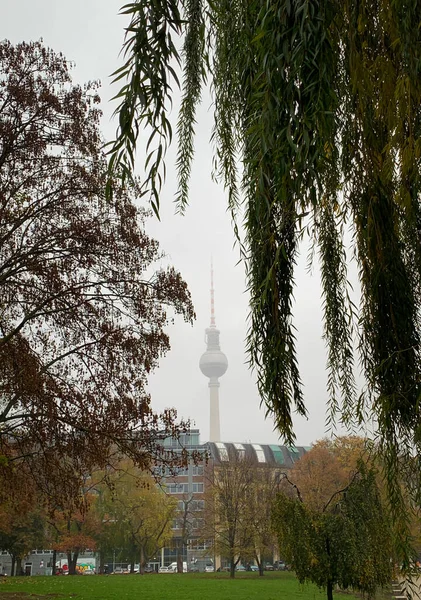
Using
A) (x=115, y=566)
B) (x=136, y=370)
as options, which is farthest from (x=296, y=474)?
(x=115, y=566)

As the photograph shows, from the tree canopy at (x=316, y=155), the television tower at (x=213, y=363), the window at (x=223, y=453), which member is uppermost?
the television tower at (x=213, y=363)

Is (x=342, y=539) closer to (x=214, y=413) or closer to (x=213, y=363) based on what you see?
(x=214, y=413)

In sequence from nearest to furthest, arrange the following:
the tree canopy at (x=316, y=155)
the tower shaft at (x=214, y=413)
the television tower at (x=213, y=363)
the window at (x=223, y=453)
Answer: the tree canopy at (x=316, y=155)
the window at (x=223, y=453)
the tower shaft at (x=214, y=413)
the television tower at (x=213, y=363)

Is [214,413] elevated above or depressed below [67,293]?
above

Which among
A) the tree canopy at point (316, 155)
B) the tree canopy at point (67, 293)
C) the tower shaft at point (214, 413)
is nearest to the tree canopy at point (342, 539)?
the tree canopy at point (67, 293)

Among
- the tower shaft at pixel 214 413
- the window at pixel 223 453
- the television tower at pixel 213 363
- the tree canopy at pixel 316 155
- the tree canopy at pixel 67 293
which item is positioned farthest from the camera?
the television tower at pixel 213 363

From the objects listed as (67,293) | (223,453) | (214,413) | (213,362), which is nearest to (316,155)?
(67,293)

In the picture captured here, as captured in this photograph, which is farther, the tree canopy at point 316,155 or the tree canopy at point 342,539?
the tree canopy at point 342,539

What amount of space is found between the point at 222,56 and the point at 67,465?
9.25 metres

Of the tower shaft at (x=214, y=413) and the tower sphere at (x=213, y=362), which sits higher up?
the tower sphere at (x=213, y=362)

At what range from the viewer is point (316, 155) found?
176cm

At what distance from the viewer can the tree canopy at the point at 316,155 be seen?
187cm

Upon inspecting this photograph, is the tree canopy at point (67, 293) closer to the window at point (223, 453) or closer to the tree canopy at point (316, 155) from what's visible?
the tree canopy at point (316, 155)

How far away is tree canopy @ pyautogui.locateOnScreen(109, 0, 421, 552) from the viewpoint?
1.87 meters
